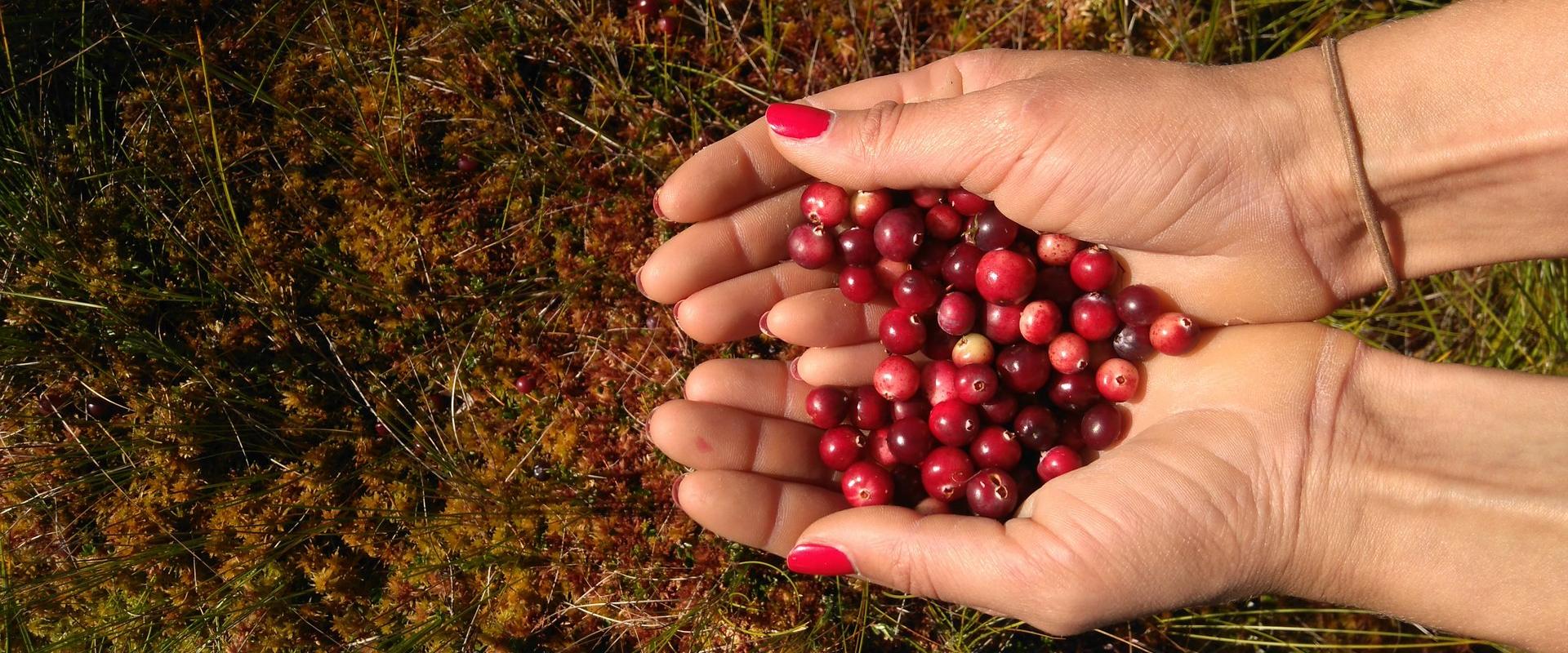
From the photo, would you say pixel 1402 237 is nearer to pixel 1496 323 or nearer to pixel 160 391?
pixel 1496 323

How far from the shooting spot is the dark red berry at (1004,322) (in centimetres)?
662

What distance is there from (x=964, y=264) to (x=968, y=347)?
0.56 m

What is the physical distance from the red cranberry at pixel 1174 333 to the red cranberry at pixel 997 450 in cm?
107

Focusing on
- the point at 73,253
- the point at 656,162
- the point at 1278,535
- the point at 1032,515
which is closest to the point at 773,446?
the point at 1032,515

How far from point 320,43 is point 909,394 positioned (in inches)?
199

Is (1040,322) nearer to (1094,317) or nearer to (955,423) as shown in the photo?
(1094,317)

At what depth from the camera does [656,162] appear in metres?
7.73

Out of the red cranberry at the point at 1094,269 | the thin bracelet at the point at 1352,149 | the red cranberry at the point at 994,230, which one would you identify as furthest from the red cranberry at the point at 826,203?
the thin bracelet at the point at 1352,149

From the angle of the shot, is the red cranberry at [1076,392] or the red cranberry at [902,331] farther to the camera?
the red cranberry at [902,331]

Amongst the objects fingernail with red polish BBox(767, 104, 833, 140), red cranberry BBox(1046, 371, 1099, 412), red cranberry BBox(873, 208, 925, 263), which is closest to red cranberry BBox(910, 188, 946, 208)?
red cranberry BBox(873, 208, 925, 263)

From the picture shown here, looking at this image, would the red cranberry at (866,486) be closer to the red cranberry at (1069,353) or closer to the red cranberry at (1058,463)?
the red cranberry at (1058,463)

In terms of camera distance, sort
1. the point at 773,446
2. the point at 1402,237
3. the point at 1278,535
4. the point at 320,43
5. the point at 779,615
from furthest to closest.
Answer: the point at 320,43 < the point at 779,615 < the point at 773,446 < the point at 1402,237 < the point at 1278,535

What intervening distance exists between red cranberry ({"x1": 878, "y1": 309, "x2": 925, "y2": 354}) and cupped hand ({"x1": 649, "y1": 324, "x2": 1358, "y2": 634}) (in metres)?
1.28

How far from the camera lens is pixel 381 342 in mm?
7402
